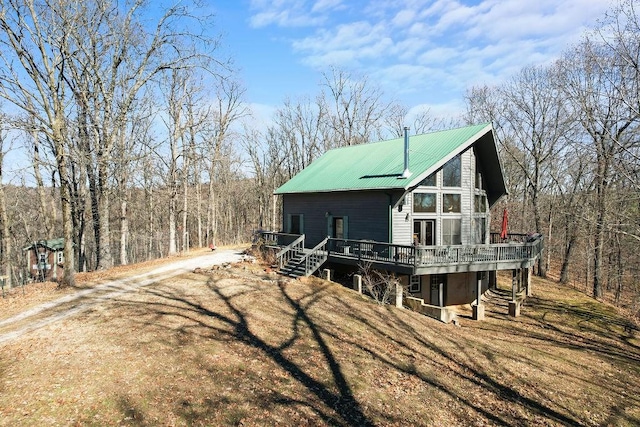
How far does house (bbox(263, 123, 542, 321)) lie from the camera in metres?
17.2

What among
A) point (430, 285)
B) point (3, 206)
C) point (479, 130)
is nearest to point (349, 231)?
point (430, 285)

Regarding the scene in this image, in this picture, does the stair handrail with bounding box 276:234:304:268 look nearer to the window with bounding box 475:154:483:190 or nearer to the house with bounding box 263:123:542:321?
the house with bounding box 263:123:542:321

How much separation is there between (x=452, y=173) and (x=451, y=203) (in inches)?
62.7

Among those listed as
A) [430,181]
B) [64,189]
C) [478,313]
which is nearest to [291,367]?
[64,189]

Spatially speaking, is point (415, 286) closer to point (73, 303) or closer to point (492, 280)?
point (492, 280)

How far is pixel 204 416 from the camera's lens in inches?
283

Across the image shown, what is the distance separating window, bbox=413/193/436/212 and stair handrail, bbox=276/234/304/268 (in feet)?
21.5

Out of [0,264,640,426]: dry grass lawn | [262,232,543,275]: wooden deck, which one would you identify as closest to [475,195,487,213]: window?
[262,232,543,275]: wooden deck

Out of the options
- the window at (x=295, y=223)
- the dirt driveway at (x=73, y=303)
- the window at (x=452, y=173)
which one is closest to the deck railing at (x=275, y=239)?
the window at (x=295, y=223)

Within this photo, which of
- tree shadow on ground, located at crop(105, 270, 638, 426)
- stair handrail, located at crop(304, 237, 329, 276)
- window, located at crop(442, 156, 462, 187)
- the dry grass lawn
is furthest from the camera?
window, located at crop(442, 156, 462, 187)

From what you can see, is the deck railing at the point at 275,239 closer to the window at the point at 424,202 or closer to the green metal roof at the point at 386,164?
the green metal roof at the point at 386,164

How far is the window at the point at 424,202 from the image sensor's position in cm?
1870

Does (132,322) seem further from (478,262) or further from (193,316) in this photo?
(478,262)

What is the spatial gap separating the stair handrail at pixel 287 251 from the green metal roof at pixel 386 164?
334 centimetres
